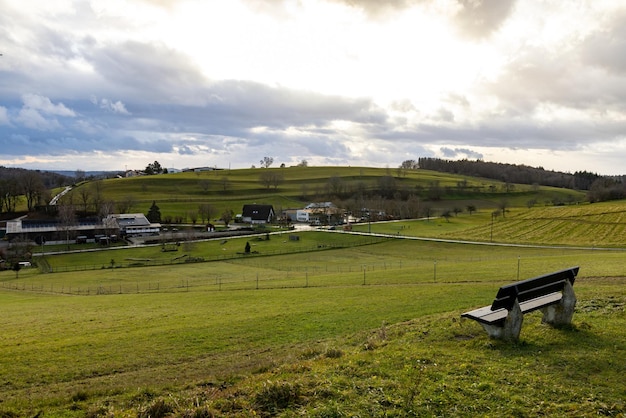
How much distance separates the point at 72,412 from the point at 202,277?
141 ft

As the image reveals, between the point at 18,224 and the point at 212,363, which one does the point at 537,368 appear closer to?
the point at 212,363

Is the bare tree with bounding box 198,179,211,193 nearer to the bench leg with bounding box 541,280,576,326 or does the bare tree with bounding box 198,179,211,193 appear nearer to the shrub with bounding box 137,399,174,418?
the bench leg with bounding box 541,280,576,326

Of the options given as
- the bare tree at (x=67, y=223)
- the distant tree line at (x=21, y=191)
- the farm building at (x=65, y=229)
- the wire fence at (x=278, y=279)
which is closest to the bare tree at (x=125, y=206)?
the distant tree line at (x=21, y=191)

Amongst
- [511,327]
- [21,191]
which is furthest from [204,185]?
[511,327]

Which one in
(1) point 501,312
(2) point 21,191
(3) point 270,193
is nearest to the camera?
(1) point 501,312

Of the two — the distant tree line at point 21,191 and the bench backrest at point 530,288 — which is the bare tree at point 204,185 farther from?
the bench backrest at point 530,288

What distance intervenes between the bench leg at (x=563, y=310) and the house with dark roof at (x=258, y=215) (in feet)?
401

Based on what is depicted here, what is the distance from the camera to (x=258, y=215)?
135000 millimetres

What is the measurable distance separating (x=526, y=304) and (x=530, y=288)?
2.39 feet

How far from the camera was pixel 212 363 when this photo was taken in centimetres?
1345

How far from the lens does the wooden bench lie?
11547mm

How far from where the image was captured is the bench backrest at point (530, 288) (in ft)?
37.6

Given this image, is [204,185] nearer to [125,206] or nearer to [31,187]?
[125,206]

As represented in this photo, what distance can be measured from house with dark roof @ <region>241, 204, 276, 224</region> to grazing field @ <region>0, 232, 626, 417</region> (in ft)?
346
